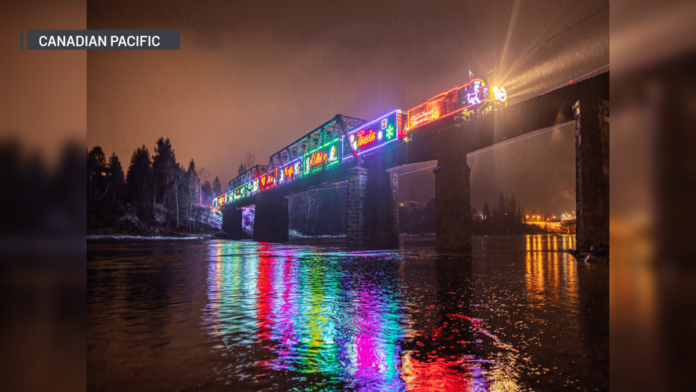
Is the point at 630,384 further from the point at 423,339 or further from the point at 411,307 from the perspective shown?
the point at 411,307

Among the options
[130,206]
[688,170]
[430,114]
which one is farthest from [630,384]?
[130,206]

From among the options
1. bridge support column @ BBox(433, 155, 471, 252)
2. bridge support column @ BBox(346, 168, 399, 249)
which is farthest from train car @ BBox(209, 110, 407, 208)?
bridge support column @ BBox(433, 155, 471, 252)

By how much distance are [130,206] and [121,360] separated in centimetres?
12275

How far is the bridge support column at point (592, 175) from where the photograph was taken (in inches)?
760

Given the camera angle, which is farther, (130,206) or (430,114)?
(130,206)

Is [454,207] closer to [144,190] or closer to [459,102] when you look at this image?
[459,102]

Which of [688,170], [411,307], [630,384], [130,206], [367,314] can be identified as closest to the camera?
[688,170]

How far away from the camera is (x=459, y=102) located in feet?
107

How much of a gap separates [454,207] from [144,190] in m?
111

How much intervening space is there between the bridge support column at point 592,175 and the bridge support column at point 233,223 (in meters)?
99.1

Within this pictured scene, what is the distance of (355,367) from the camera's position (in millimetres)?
4391
